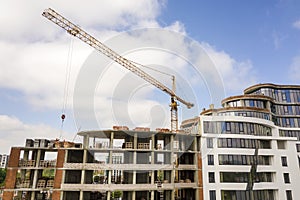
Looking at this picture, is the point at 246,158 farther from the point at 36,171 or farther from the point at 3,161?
the point at 3,161

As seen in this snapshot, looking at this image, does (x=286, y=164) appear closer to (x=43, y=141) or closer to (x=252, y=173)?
(x=252, y=173)

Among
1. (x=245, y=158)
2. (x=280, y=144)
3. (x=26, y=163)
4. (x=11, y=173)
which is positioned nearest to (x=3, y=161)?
(x=26, y=163)

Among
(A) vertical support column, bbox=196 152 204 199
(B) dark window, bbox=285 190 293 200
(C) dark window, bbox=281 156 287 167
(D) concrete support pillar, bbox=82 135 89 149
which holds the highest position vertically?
(D) concrete support pillar, bbox=82 135 89 149

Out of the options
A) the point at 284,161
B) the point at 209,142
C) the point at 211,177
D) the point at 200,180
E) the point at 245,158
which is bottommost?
the point at 200,180

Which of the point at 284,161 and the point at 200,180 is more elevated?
the point at 284,161

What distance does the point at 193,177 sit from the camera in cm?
3631

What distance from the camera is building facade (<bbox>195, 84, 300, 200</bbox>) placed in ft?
111

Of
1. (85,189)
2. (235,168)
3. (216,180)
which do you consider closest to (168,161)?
(216,180)

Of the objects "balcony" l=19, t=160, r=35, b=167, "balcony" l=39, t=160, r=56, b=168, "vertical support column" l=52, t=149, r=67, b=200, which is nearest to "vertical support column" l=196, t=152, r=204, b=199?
"vertical support column" l=52, t=149, r=67, b=200

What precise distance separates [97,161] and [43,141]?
9.17m

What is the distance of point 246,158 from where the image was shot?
35406 millimetres

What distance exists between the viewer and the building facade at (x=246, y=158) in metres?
33.9

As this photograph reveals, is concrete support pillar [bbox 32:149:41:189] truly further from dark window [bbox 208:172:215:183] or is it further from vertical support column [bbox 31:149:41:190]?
dark window [bbox 208:172:215:183]

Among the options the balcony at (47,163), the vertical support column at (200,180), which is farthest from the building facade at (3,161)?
the vertical support column at (200,180)
